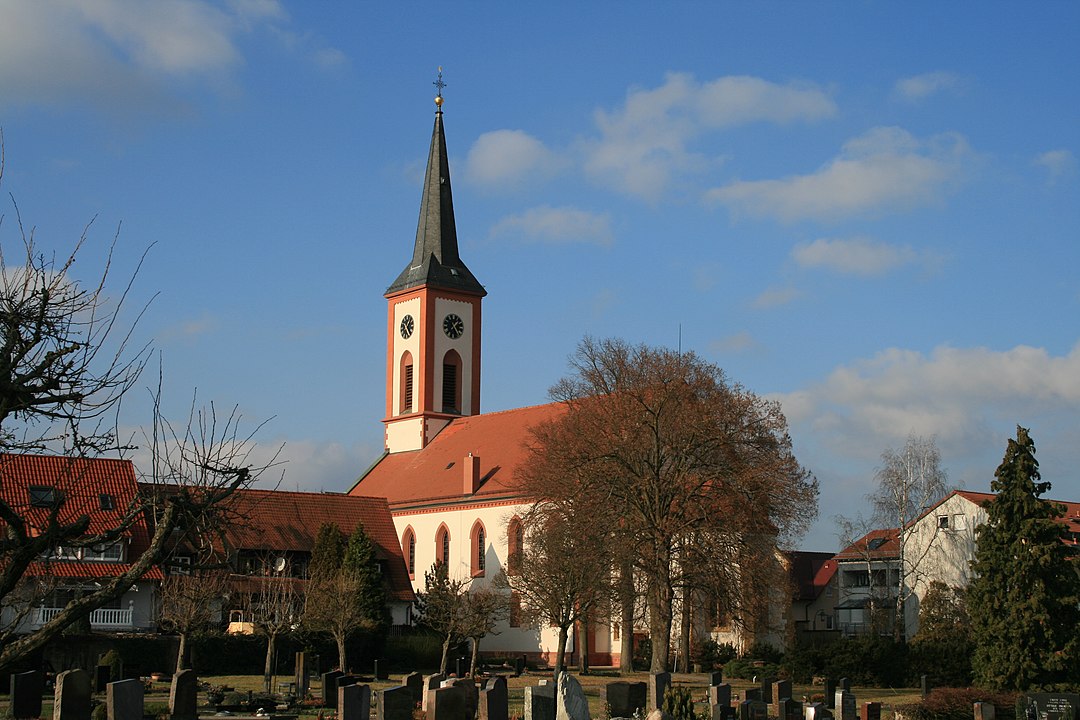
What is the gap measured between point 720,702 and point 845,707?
3.32 metres

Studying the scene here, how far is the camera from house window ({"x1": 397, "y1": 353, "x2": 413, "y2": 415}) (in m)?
64.8

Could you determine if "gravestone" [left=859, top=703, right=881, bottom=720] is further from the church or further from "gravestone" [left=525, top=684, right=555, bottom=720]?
the church

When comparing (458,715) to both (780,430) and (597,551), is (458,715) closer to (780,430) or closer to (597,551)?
(597,551)

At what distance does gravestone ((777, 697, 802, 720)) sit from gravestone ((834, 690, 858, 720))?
2.61 ft

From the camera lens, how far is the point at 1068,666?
31.7 meters

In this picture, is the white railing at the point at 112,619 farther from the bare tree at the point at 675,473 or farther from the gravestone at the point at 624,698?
the gravestone at the point at 624,698

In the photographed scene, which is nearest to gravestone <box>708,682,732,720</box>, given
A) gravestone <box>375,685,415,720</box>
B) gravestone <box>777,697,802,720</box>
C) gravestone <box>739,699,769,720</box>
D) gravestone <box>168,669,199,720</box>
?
gravestone <box>739,699,769,720</box>

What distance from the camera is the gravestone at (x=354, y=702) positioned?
18203 millimetres

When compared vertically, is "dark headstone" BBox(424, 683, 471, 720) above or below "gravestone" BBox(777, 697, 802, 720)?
above

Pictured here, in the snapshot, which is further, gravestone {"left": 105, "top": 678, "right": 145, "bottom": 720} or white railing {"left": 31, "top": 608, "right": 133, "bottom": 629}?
white railing {"left": 31, "top": 608, "right": 133, "bottom": 629}

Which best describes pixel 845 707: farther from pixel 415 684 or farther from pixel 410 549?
pixel 410 549

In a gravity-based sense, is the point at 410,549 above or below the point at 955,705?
above

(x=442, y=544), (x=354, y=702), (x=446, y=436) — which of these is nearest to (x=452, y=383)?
(x=446, y=436)

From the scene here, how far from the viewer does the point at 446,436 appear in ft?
202
